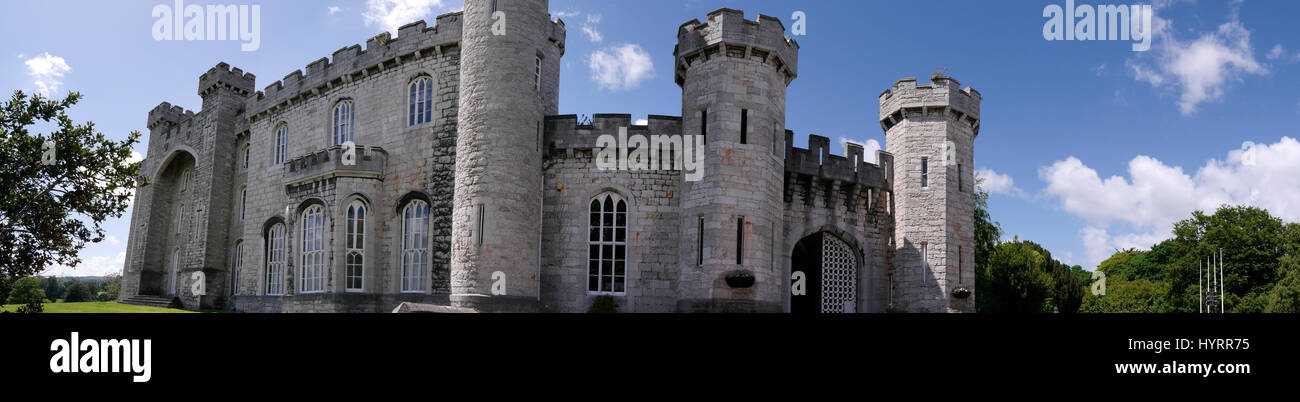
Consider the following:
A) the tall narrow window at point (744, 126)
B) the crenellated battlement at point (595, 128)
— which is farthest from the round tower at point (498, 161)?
the tall narrow window at point (744, 126)

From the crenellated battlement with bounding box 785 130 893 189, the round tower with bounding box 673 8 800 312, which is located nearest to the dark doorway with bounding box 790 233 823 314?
the crenellated battlement with bounding box 785 130 893 189

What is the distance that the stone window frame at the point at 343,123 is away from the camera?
24375mm

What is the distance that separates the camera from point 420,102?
74.0 feet

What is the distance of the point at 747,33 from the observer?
19688mm

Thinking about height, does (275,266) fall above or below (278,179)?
below

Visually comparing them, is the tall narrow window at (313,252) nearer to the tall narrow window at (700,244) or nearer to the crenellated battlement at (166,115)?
the tall narrow window at (700,244)

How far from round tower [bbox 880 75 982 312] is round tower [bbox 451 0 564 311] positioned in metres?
12.1
